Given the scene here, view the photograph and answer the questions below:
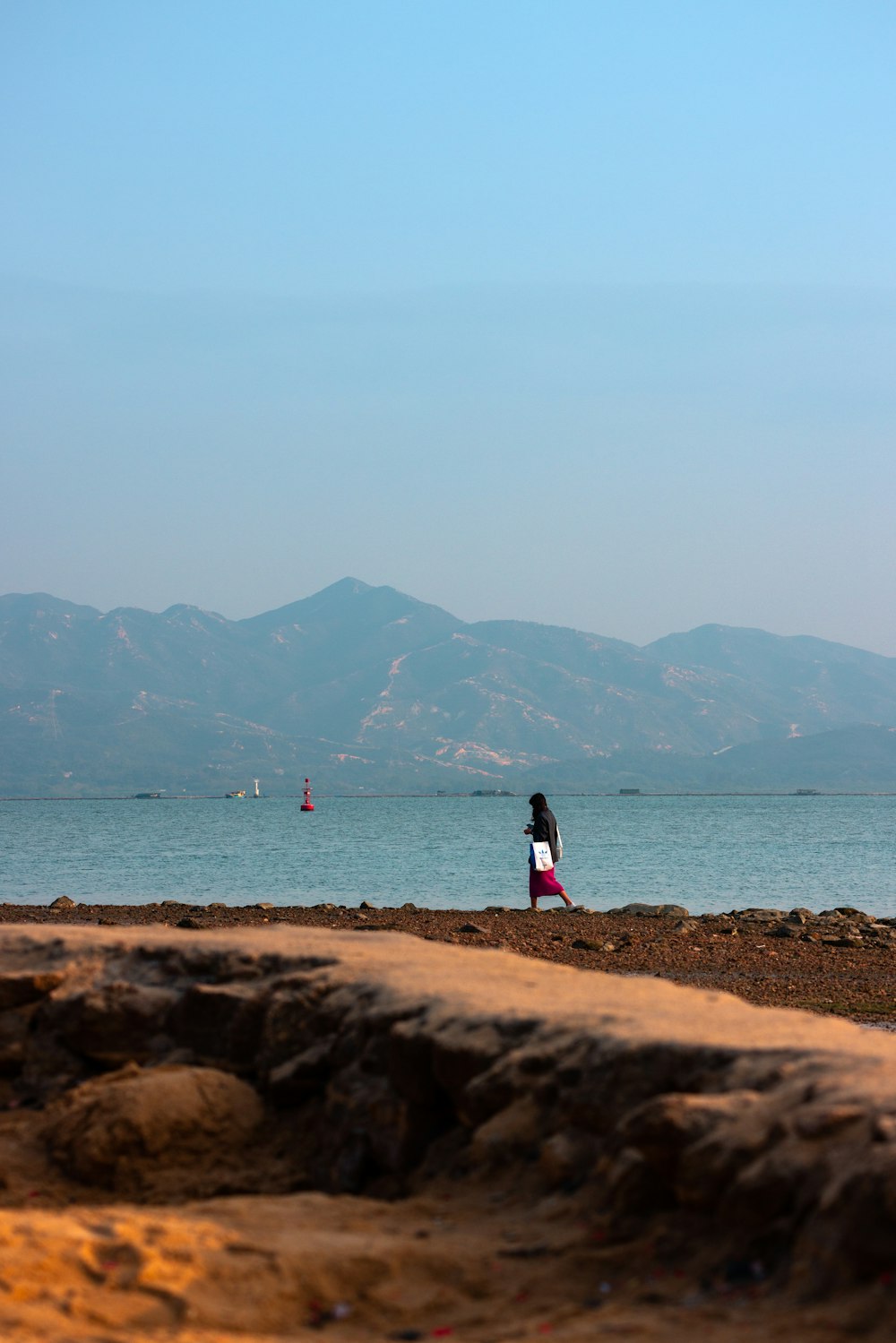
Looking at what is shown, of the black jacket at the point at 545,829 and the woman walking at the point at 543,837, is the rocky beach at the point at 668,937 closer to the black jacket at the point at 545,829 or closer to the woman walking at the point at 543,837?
the woman walking at the point at 543,837

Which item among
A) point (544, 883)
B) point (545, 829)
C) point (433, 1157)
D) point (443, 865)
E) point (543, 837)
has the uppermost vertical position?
point (545, 829)

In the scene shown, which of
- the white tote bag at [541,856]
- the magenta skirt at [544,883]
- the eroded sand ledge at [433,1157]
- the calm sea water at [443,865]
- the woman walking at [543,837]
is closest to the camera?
the eroded sand ledge at [433,1157]

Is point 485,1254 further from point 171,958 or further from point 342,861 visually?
point 342,861

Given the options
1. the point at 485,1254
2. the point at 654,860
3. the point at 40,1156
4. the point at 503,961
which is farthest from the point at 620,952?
the point at 654,860

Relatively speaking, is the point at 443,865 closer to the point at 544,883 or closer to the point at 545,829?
the point at 544,883

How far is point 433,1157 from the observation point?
6.49m

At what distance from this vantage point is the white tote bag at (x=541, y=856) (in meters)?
22.1

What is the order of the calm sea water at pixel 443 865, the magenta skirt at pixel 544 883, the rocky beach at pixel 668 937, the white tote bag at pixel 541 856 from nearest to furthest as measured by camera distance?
1. the rocky beach at pixel 668 937
2. the white tote bag at pixel 541 856
3. the magenta skirt at pixel 544 883
4. the calm sea water at pixel 443 865

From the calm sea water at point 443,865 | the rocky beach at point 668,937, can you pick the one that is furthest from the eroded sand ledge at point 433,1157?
the calm sea water at point 443,865

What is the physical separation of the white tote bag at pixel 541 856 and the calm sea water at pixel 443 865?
8.19 m

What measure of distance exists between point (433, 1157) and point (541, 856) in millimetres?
15908

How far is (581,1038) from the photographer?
244 inches

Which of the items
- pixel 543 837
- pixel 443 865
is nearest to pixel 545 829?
pixel 543 837

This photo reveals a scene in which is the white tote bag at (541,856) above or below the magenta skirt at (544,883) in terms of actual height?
above
